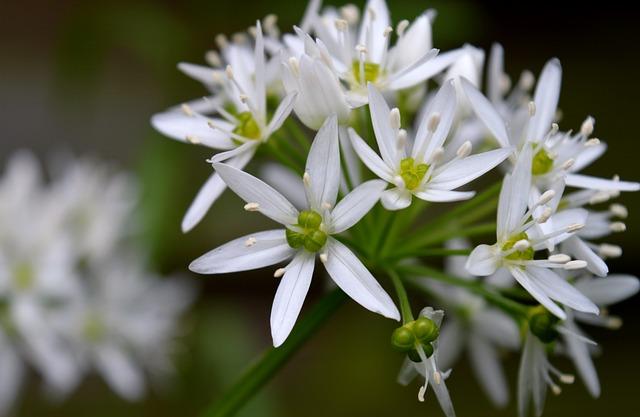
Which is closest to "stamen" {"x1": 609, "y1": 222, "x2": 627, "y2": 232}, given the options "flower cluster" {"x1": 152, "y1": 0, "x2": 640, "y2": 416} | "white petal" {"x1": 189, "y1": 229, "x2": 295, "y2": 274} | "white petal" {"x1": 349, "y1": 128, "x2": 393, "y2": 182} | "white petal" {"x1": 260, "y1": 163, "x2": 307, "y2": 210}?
"flower cluster" {"x1": 152, "y1": 0, "x2": 640, "y2": 416}

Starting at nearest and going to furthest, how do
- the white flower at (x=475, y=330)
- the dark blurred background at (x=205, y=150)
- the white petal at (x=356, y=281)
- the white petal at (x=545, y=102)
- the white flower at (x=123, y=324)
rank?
1. the white petal at (x=356, y=281)
2. the white petal at (x=545, y=102)
3. the white flower at (x=475, y=330)
4. the white flower at (x=123, y=324)
5. the dark blurred background at (x=205, y=150)

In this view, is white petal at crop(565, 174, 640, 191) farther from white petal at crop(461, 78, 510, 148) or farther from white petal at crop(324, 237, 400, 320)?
white petal at crop(324, 237, 400, 320)

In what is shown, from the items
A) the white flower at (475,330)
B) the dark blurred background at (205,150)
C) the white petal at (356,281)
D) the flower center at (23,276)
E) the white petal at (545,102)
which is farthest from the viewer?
the dark blurred background at (205,150)

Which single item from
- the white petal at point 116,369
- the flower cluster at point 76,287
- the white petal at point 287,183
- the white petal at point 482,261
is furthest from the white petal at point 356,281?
the white petal at point 116,369

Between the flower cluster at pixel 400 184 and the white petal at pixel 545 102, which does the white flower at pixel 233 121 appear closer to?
the flower cluster at pixel 400 184

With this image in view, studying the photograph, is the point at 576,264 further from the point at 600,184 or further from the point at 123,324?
the point at 123,324

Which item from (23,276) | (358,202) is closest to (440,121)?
(358,202)

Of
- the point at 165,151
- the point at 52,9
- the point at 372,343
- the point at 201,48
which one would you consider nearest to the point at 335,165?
the point at 165,151
